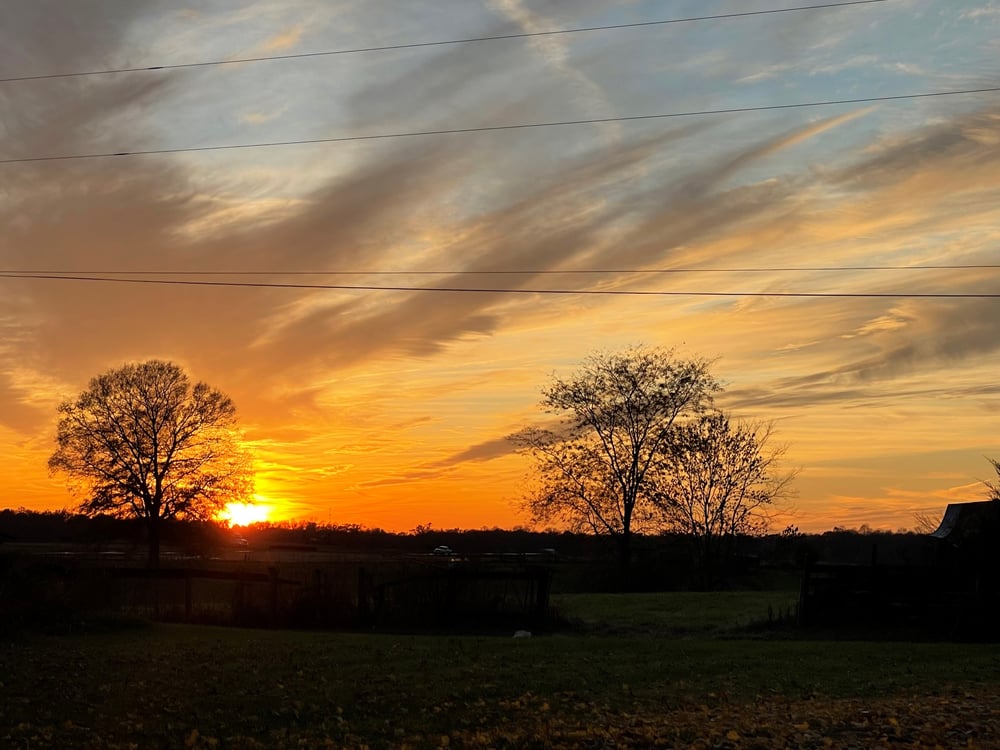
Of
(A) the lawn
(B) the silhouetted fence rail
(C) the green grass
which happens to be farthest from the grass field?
(C) the green grass

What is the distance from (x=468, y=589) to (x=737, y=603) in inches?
468

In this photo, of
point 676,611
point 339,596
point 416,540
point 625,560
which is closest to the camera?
point 339,596

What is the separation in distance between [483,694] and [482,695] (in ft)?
0.29

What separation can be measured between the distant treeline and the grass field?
101 ft

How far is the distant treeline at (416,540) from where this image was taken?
61.2 m

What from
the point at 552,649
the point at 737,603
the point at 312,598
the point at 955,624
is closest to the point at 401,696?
the point at 552,649

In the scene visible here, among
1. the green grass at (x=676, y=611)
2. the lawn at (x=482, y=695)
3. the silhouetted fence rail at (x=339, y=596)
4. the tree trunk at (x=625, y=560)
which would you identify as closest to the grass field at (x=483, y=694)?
the lawn at (x=482, y=695)

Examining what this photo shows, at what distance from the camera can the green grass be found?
3100cm

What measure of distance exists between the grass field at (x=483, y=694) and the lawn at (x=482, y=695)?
0.04m

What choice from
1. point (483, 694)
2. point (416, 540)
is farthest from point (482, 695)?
point (416, 540)

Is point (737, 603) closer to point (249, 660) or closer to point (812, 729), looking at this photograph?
point (249, 660)

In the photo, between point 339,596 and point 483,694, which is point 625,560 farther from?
point 483,694

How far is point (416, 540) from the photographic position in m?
129

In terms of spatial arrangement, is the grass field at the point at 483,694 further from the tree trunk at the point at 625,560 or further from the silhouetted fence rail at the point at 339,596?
the tree trunk at the point at 625,560
